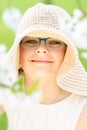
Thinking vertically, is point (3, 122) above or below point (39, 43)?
below

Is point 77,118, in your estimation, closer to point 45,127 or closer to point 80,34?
point 45,127

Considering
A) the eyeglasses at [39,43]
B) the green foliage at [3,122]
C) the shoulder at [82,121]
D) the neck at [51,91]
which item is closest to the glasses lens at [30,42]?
the eyeglasses at [39,43]

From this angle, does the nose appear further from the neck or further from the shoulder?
the shoulder

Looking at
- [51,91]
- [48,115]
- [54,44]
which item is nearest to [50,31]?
[54,44]

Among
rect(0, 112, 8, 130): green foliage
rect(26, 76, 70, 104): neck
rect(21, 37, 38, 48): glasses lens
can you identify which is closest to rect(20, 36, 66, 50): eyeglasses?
rect(21, 37, 38, 48): glasses lens

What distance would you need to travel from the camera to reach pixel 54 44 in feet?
4.72

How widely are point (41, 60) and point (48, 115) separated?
14.0 inches

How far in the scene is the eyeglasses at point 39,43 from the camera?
142 cm

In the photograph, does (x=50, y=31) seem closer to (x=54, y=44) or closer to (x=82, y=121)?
(x=54, y=44)

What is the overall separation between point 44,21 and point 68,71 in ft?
0.92

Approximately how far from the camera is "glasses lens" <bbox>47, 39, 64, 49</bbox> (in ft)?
4.68

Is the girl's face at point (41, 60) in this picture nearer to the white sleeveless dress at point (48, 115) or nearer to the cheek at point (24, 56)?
the cheek at point (24, 56)

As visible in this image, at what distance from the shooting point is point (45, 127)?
1632 mm

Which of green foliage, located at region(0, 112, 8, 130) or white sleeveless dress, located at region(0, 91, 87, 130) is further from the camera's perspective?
white sleeveless dress, located at region(0, 91, 87, 130)
